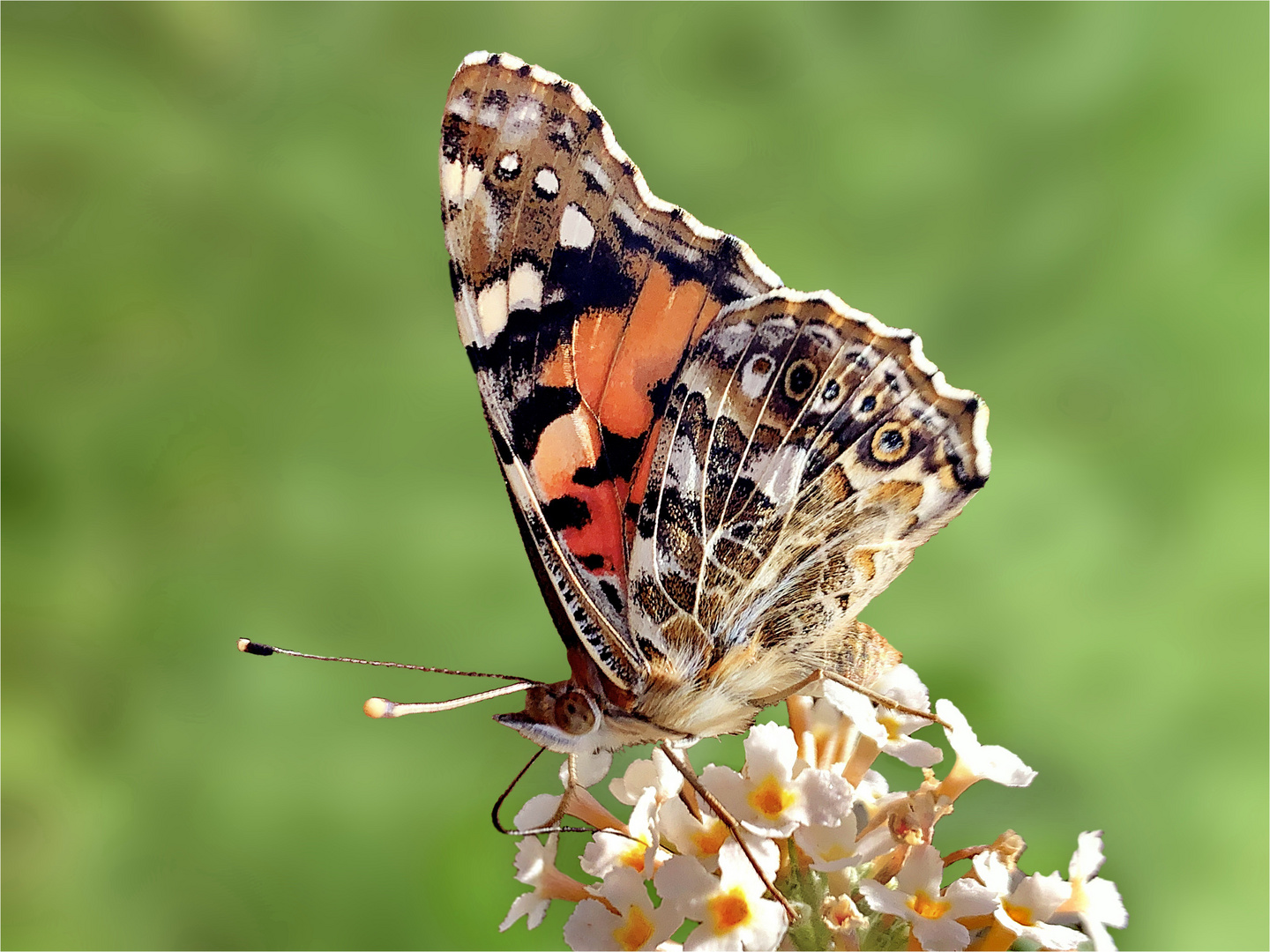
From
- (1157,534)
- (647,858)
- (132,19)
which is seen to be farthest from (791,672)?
(132,19)

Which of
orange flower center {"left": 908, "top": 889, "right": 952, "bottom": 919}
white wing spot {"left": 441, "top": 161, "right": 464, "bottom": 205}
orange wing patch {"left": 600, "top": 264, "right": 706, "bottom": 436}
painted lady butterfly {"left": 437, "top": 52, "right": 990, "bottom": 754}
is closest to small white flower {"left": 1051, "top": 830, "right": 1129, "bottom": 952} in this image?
orange flower center {"left": 908, "top": 889, "right": 952, "bottom": 919}

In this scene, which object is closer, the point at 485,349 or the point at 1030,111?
the point at 485,349

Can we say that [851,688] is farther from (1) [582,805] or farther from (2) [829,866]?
(1) [582,805]

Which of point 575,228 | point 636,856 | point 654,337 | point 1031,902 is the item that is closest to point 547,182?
point 575,228

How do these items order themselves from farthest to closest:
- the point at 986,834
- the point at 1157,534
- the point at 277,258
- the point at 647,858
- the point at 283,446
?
the point at 277,258 → the point at 283,446 → the point at 1157,534 → the point at 986,834 → the point at 647,858

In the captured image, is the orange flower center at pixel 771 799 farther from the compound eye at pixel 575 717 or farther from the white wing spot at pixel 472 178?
the white wing spot at pixel 472 178

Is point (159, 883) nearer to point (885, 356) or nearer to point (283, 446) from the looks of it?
point (283, 446)
